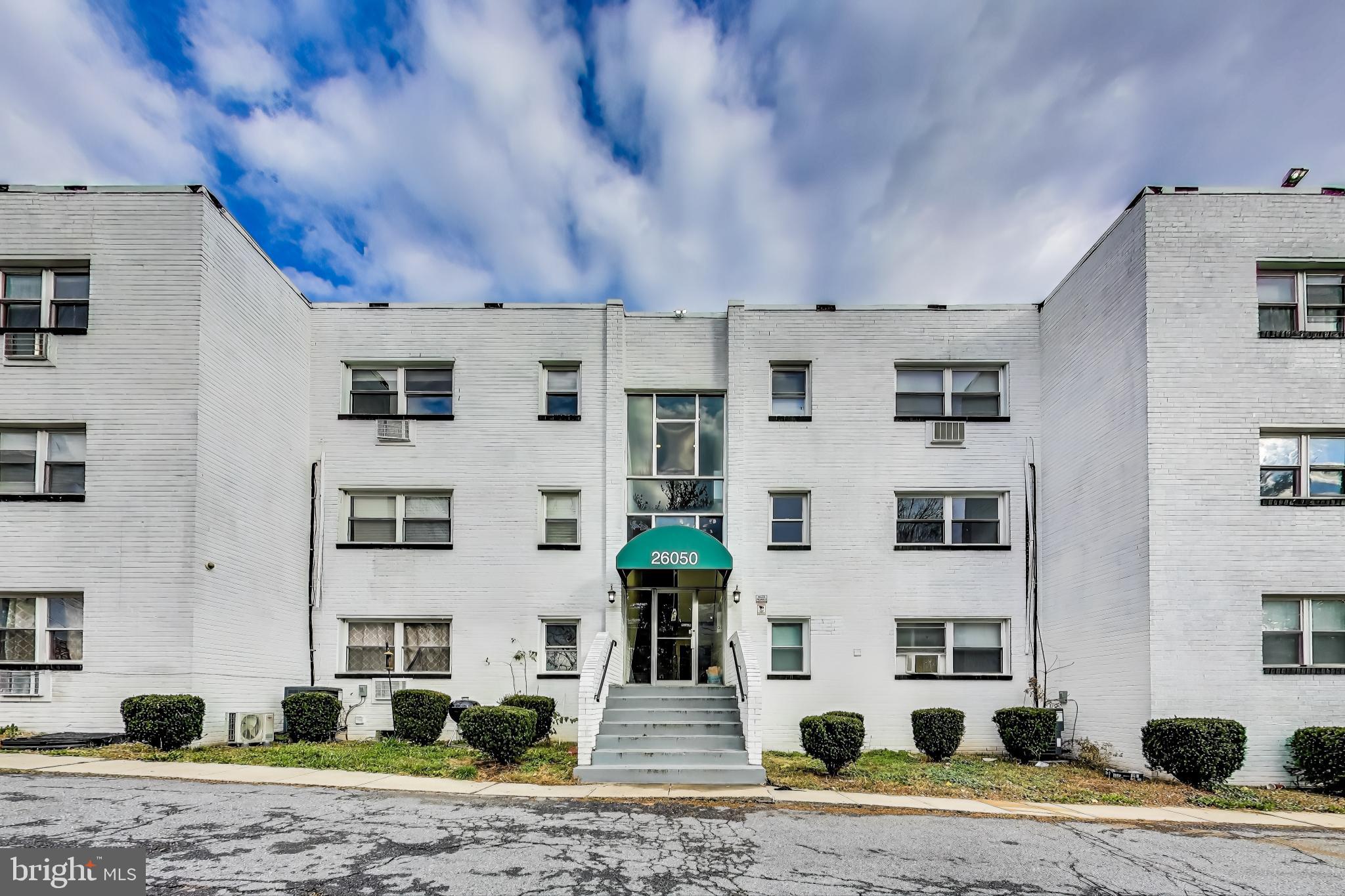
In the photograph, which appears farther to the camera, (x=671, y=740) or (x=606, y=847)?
(x=671, y=740)

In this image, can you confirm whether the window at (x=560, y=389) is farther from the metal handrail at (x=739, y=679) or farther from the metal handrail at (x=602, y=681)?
the metal handrail at (x=739, y=679)

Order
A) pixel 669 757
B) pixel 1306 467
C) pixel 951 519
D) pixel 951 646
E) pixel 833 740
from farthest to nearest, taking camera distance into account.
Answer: pixel 951 519, pixel 951 646, pixel 1306 467, pixel 669 757, pixel 833 740

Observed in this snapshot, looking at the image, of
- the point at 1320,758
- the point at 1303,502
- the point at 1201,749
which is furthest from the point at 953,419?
the point at 1320,758

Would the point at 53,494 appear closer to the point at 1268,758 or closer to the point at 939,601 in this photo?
the point at 939,601

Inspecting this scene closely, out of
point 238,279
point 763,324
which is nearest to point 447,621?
point 238,279

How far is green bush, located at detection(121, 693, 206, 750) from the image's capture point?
12.5 m

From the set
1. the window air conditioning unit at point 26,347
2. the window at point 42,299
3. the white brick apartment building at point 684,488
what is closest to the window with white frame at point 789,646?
the white brick apartment building at point 684,488

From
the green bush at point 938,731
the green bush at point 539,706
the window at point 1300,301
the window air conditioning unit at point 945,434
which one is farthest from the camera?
the window air conditioning unit at point 945,434

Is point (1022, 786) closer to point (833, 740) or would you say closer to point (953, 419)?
point (833, 740)

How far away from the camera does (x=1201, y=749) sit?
12.0 meters

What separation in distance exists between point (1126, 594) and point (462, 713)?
10945 mm

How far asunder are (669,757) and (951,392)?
979 cm

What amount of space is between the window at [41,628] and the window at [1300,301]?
66.7 feet

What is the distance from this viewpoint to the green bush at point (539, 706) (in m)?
15.0
